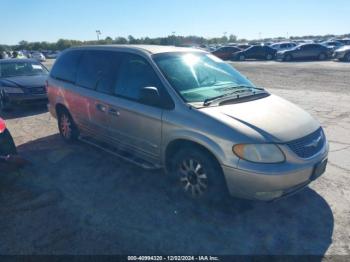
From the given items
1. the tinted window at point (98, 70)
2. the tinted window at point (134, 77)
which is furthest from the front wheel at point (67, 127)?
the tinted window at point (134, 77)

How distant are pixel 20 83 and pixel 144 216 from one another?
22.9 feet

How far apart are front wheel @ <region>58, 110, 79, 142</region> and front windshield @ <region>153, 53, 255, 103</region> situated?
2544 millimetres

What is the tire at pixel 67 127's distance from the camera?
559cm

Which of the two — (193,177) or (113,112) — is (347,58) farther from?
(193,177)

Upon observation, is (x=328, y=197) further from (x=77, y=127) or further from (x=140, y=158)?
(x=77, y=127)

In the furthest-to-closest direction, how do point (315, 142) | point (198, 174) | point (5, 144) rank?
point (5, 144) → point (198, 174) → point (315, 142)

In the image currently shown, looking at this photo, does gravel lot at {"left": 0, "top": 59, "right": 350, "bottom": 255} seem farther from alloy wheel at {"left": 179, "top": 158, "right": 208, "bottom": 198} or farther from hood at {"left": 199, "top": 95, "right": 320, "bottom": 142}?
hood at {"left": 199, "top": 95, "right": 320, "bottom": 142}

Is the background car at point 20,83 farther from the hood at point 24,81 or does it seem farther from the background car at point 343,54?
the background car at point 343,54

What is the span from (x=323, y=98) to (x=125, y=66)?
24.9 feet

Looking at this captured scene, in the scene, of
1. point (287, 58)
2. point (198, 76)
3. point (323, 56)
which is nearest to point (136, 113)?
point (198, 76)

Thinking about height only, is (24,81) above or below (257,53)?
above

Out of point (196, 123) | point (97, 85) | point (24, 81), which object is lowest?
point (24, 81)

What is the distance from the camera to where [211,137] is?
3.12 m

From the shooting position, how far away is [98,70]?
15.4 ft
